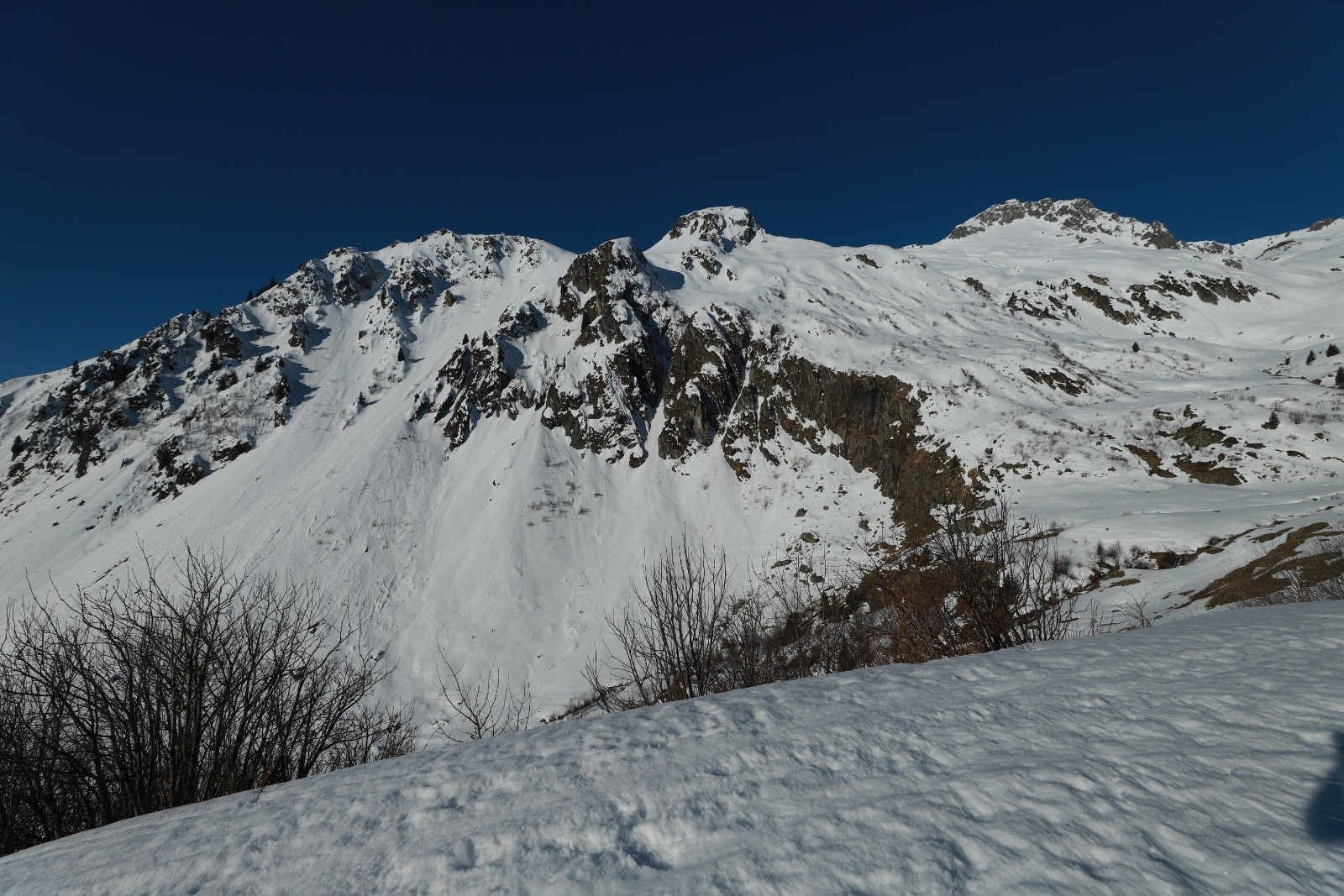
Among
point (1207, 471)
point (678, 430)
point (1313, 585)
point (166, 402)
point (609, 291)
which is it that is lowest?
point (1313, 585)

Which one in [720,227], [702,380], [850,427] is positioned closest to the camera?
[850,427]

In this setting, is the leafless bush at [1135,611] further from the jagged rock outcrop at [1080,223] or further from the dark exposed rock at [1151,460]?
the jagged rock outcrop at [1080,223]

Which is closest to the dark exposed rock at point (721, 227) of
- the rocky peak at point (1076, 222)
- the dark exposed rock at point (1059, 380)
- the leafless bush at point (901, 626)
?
the dark exposed rock at point (1059, 380)

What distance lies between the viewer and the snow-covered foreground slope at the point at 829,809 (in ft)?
7.72

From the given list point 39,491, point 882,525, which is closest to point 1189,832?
point 882,525

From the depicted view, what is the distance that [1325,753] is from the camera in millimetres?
3072

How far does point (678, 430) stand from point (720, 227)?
53255mm

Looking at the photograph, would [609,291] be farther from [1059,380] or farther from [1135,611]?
[1135,611]

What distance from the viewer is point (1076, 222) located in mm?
110000

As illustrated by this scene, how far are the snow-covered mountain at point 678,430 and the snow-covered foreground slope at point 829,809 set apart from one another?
39.6 ft

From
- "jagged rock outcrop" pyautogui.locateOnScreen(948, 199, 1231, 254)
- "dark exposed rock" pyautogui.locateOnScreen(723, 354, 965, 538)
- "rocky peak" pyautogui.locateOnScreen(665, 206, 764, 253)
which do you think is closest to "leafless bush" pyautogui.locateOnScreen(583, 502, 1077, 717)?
"dark exposed rock" pyautogui.locateOnScreen(723, 354, 965, 538)

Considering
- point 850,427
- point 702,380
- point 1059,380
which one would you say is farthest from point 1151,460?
point 702,380

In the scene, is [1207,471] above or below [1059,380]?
below

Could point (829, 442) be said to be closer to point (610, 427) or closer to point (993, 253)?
point (610, 427)
